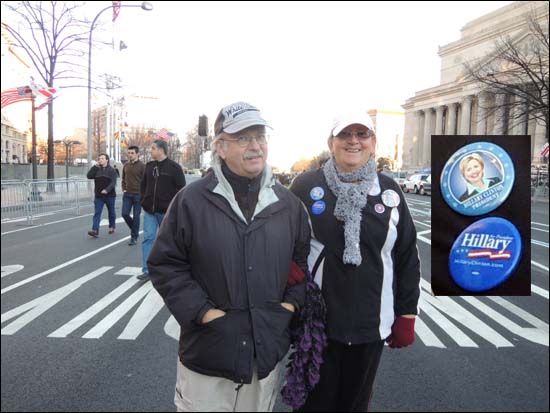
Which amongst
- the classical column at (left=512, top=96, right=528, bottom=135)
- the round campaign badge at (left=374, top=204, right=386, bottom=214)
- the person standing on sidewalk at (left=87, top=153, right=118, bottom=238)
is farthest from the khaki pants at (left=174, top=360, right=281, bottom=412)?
the person standing on sidewalk at (left=87, top=153, right=118, bottom=238)

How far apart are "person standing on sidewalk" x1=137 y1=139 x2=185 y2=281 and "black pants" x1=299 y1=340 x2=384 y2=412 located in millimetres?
4053

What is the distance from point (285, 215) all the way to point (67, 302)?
473 cm

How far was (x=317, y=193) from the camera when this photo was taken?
1850 mm

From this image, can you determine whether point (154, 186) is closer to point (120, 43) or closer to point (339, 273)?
point (339, 273)

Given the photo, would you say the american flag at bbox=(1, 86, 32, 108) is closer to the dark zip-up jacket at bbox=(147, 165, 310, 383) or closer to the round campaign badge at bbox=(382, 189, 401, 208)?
the dark zip-up jacket at bbox=(147, 165, 310, 383)

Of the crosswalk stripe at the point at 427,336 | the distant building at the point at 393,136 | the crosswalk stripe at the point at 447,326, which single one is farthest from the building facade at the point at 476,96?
the distant building at the point at 393,136

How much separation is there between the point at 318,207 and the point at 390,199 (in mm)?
314

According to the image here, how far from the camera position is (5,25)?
1845cm

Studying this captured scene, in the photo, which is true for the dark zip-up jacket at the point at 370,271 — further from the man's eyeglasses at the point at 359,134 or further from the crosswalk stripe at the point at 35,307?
the crosswalk stripe at the point at 35,307

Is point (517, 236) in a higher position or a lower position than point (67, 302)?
higher

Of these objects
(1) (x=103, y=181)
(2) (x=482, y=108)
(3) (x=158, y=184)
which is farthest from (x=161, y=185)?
(2) (x=482, y=108)


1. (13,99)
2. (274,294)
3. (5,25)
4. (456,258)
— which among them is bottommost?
(274,294)

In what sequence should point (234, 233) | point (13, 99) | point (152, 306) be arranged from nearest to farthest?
point (234, 233) < point (152, 306) < point (13, 99)

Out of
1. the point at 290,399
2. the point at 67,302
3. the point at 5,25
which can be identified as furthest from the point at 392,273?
the point at 5,25
